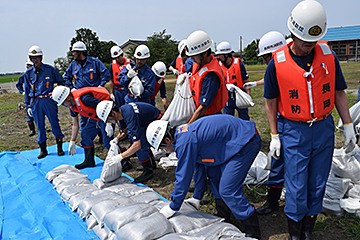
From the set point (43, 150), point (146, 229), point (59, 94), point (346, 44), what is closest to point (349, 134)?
point (146, 229)

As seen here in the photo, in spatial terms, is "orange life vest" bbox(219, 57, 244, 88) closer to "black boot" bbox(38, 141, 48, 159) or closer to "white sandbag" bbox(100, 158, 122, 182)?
"white sandbag" bbox(100, 158, 122, 182)

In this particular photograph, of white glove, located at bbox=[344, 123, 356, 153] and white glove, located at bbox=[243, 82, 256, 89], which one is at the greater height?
white glove, located at bbox=[243, 82, 256, 89]

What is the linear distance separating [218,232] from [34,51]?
4557 mm

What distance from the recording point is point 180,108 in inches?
115

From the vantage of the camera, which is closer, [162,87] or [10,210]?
[10,210]

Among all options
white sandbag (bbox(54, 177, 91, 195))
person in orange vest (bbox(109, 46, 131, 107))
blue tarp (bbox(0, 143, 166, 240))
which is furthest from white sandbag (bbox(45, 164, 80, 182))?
person in orange vest (bbox(109, 46, 131, 107))

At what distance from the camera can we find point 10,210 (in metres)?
3.03

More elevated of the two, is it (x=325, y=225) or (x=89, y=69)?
(x=89, y=69)

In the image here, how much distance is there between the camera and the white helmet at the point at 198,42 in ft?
9.35

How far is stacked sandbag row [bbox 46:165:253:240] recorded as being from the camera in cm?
209

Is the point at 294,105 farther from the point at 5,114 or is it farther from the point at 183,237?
the point at 5,114

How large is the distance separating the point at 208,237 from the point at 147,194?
1.12 meters

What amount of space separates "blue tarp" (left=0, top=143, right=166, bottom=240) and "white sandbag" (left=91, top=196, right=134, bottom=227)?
7.3 inches

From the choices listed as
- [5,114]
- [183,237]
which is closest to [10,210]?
[183,237]
